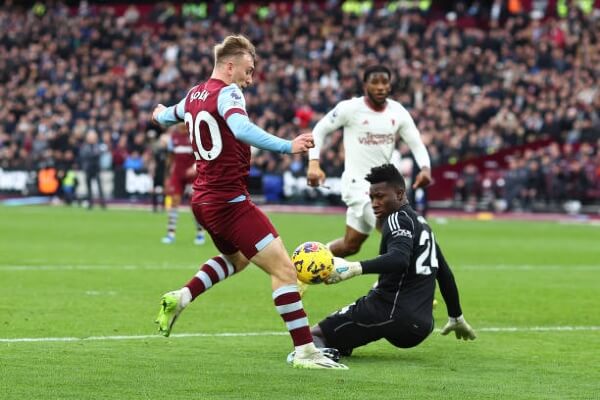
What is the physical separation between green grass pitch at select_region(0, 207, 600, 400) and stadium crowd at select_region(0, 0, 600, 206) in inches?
686

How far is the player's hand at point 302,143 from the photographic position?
8.05 meters

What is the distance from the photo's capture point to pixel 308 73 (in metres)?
44.6

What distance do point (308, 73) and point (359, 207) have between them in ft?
104

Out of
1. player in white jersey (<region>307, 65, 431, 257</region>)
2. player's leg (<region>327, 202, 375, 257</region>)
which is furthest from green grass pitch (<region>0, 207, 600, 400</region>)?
player in white jersey (<region>307, 65, 431, 257</region>)

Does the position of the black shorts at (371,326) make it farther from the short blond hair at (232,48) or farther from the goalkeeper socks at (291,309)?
the short blond hair at (232,48)

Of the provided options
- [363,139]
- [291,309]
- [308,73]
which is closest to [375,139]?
[363,139]

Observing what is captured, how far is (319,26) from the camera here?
46.8 meters

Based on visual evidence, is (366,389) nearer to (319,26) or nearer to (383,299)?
(383,299)

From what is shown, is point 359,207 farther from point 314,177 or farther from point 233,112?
point 233,112

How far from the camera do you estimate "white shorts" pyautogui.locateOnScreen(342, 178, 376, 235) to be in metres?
13.2

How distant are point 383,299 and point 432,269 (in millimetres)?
421

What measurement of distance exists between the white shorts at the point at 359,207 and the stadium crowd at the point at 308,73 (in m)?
22.8

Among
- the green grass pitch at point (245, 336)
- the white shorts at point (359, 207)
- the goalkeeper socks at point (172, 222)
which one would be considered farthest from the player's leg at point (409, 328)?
the goalkeeper socks at point (172, 222)

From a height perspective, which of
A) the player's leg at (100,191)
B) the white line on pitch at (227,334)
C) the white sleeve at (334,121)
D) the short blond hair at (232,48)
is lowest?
the player's leg at (100,191)
